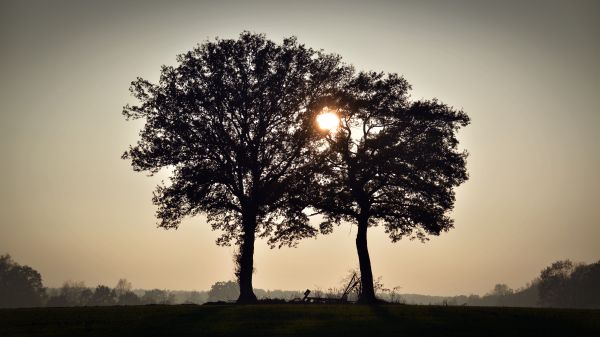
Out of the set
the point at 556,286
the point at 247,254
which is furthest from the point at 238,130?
the point at 556,286

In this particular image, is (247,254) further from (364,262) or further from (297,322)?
(297,322)

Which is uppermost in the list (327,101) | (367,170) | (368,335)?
(327,101)

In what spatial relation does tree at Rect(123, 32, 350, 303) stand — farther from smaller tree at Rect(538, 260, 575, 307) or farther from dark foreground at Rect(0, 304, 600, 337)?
smaller tree at Rect(538, 260, 575, 307)

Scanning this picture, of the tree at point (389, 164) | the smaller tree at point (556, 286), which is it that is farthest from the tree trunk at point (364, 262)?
the smaller tree at point (556, 286)

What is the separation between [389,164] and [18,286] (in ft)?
532

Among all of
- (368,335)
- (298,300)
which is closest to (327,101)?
(298,300)

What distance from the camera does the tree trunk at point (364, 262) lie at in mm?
43916

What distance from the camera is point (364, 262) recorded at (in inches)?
1766

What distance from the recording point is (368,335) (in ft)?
81.7

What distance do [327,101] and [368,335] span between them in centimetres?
2494

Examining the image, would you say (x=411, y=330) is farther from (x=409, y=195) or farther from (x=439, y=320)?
(x=409, y=195)

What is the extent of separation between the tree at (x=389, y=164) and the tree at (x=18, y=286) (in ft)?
494

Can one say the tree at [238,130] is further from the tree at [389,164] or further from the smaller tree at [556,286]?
the smaller tree at [556,286]

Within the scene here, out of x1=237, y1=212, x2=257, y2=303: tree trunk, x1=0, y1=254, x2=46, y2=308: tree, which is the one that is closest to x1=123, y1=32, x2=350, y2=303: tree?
x1=237, y1=212, x2=257, y2=303: tree trunk
